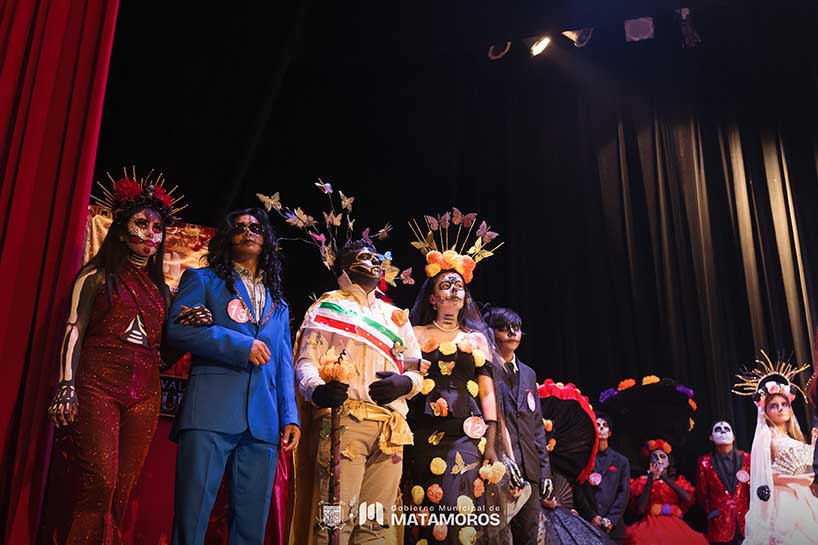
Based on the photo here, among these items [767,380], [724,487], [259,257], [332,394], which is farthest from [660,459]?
[259,257]

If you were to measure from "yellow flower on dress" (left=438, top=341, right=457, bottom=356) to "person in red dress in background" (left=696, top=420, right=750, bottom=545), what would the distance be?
302cm

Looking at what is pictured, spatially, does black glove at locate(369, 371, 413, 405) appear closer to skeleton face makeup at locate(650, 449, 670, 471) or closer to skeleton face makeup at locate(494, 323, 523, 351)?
skeleton face makeup at locate(494, 323, 523, 351)

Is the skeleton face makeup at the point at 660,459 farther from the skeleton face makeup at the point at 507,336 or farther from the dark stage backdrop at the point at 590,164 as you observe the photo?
the skeleton face makeup at the point at 507,336

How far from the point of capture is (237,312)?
135 inches

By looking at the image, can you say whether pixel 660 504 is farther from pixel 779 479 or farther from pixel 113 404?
pixel 113 404

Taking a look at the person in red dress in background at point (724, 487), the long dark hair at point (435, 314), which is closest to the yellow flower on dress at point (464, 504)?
the long dark hair at point (435, 314)

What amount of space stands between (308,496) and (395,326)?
3.06 ft

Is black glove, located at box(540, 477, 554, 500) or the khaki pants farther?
black glove, located at box(540, 477, 554, 500)

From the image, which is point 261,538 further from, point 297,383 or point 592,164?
point 592,164

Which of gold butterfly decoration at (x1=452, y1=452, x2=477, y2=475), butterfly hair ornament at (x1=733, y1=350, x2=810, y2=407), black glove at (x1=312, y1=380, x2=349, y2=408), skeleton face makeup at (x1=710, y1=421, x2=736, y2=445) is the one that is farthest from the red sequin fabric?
skeleton face makeup at (x1=710, y1=421, x2=736, y2=445)

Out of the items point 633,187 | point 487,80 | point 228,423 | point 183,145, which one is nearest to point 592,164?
point 633,187

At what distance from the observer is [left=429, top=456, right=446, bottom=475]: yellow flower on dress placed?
160 inches

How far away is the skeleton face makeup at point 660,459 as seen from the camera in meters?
6.11

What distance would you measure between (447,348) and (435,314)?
1.12ft
